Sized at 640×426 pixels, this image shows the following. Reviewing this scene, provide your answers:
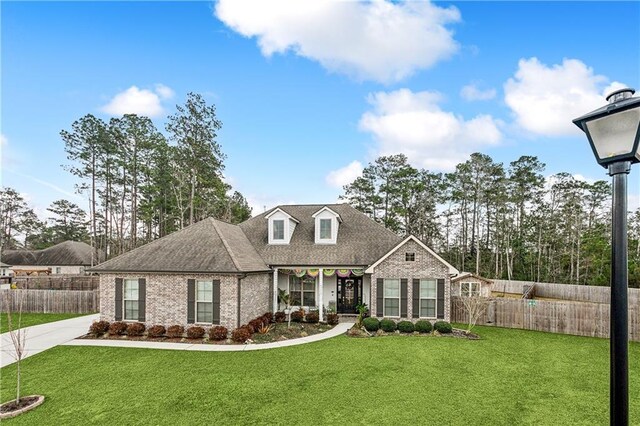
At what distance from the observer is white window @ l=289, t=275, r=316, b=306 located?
1948 cm

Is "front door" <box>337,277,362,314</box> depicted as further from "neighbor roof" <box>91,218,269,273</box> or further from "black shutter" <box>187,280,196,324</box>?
"black shutter" <box>187,280,196,324</box>

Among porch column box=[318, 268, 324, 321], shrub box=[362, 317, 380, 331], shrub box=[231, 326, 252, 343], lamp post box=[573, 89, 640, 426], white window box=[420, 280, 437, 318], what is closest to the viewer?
lamp post box=[573, 89, 640, 426]

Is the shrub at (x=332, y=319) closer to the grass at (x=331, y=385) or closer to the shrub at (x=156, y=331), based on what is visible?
the grass at (x=331, y=385)

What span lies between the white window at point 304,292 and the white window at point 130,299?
7954 millimetres

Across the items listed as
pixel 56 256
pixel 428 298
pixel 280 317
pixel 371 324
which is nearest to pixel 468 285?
pixel 428 298

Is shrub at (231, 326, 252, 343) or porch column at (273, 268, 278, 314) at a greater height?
porch column at (273, 268, 278, 314)

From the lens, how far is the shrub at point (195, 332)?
1411cm

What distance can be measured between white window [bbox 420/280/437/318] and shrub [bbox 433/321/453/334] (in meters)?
1.16

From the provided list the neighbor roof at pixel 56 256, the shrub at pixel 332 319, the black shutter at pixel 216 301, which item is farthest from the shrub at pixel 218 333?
the neighbor roof at pixel 56 256

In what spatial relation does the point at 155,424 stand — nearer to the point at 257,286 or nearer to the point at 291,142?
the point at 257,286

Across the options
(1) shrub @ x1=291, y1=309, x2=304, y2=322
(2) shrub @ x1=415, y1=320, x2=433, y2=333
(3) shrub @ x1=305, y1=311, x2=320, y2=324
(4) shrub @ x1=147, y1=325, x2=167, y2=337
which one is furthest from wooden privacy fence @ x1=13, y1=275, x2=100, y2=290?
(2) shrub @ x1=415, y1=320, x2=433, y2=333

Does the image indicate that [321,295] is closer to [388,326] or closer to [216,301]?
[388,326]

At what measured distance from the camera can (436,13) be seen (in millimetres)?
9570

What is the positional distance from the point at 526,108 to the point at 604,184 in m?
30.2
